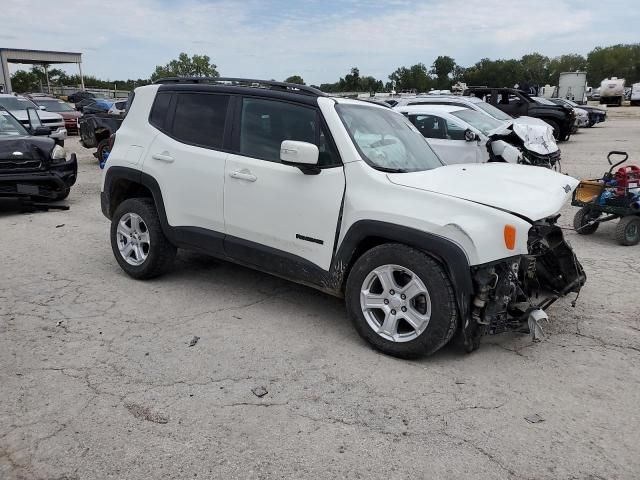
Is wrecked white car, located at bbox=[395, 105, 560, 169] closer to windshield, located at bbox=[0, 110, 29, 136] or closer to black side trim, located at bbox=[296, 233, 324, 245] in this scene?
black side trim, located at bbox=[296, 233, 324, 245]

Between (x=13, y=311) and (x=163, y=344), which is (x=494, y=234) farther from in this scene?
(x=13, y=311)

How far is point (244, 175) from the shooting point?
4.45 m

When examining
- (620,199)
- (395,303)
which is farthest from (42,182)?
(620,199)

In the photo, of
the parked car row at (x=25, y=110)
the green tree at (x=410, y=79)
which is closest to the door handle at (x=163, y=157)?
the parked car row at (x=25, y=110)

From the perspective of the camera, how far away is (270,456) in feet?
9.16

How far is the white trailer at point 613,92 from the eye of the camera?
5269 cm

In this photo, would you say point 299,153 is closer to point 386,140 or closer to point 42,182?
point 386,140

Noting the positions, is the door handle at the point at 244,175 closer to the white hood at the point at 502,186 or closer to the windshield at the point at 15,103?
the white hood at the point at 502,186

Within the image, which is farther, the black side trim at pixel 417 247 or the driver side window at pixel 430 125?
the driver side window at pixel 430 125

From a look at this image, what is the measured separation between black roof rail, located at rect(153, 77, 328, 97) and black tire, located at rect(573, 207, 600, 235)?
4.61 meters

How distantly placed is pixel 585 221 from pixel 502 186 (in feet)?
→ 13.1

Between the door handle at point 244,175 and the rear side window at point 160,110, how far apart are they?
1.13 meters

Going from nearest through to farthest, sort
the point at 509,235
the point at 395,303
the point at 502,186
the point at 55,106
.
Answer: the point at 509,235, the point at 395,303, the point at 502,186, the point at 55,106

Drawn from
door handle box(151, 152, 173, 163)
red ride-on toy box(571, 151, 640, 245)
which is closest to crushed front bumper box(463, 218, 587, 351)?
door handle box(151, 152, 173, 163)
